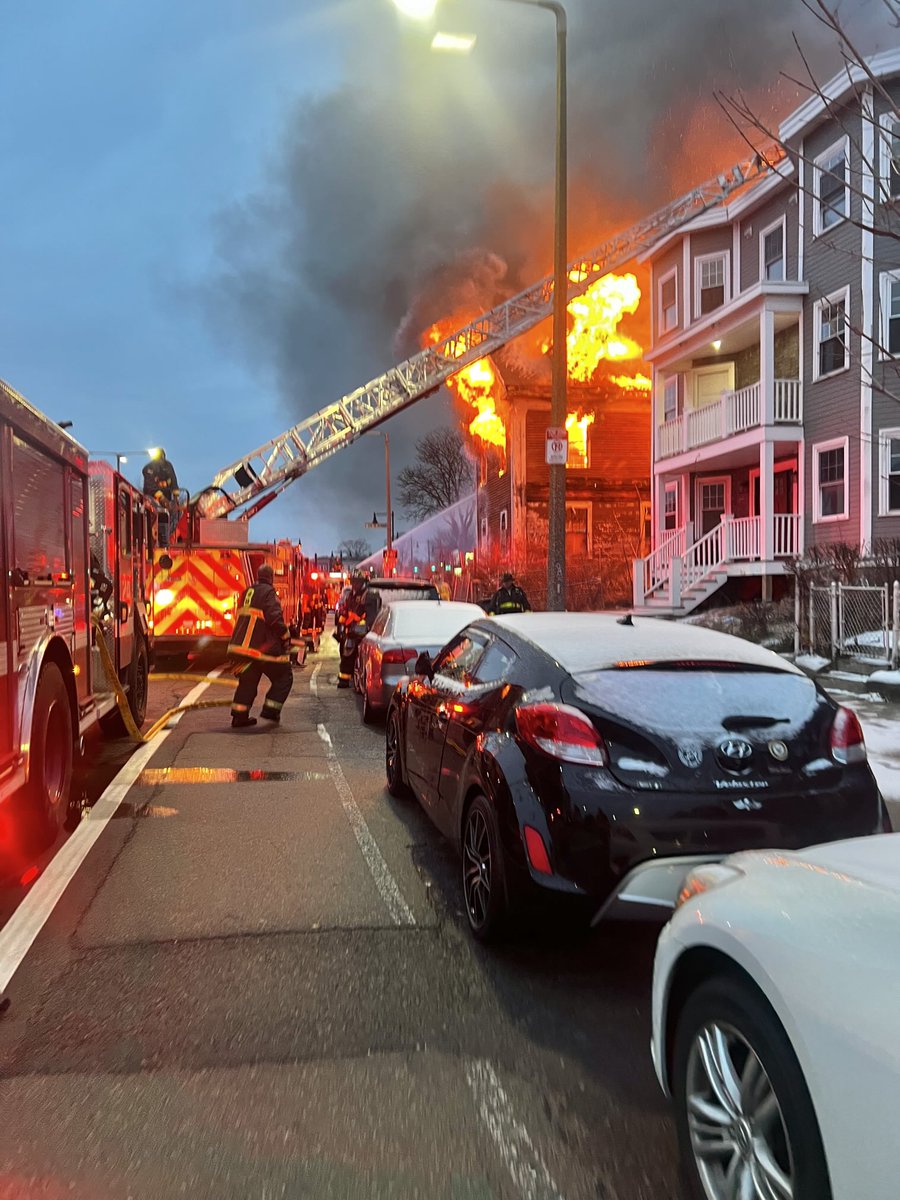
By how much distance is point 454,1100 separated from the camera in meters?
2.81

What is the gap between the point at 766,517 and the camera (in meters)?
18.6

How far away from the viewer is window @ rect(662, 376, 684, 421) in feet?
78.1

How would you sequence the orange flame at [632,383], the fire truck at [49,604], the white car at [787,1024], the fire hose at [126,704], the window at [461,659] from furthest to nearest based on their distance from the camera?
the orange flame at [632,383]
the fire hose at [126,704]
the window at [461,659]
the fire truck at [49,604]
the white car at [787,1024]

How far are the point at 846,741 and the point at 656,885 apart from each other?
3.62 feet

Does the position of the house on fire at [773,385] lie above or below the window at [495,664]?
above

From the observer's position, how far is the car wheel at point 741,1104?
1.79m

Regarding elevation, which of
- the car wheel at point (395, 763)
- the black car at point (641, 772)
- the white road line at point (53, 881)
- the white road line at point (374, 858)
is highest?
the black car at point (641, 772)

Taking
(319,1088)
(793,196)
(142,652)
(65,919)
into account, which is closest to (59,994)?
(65,919)

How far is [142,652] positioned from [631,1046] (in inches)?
316

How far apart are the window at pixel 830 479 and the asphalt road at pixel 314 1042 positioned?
15.7 metres

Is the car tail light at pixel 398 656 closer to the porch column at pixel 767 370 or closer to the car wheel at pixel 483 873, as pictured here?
the car wheel at pixel 483 873

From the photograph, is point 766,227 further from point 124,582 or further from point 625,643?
point 625,643

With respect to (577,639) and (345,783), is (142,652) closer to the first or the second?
(345,783)

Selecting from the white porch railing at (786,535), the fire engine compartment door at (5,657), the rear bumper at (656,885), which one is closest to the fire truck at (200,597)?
the fire engine compartment door at (5,657)
